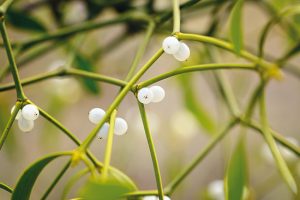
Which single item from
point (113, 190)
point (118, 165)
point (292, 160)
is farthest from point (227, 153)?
point (113, 190)

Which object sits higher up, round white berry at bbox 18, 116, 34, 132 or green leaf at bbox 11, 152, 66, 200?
round white berry at bbox 18, 116, 34, 132

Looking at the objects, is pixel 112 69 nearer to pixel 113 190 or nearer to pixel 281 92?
pixel 281 92

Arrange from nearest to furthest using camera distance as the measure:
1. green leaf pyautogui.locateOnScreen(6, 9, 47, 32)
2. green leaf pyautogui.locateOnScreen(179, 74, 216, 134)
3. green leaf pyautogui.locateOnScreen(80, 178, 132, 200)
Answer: green leaf pyautogui.locateOnScreen(80, 178, 132, 200) → green leaf pyautogui.locateOnScreen(6, 9, 47, 32) → green leaf pyautogui.locateOnScreen(179, 74, 216, 134)

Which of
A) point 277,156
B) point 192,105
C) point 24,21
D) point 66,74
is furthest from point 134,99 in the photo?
point 277,156

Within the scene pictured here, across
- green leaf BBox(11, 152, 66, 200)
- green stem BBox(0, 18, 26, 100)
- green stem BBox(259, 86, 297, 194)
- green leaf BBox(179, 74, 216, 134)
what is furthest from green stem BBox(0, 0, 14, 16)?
green leaf BBox(179, 74, 216, 134)

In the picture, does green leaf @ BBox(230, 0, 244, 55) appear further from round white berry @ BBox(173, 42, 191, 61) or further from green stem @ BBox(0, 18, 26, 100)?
green stem @ BBox(0, 18, 26, 100)

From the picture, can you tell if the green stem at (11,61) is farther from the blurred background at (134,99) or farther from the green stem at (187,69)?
the blurred background at (134,99)
